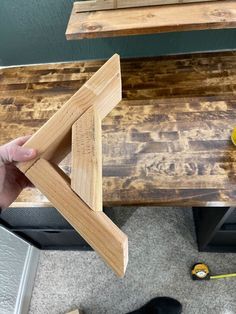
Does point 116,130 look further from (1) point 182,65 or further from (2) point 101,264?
(2) point 101,264

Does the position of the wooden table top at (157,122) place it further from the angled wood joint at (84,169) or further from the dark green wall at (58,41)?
the angled wood joint at (84,169)

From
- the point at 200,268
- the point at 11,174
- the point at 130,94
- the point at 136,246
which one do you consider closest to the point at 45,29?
the point at 130,94

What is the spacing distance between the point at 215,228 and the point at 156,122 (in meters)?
0.46

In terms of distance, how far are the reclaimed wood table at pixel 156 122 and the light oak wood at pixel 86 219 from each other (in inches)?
17.5

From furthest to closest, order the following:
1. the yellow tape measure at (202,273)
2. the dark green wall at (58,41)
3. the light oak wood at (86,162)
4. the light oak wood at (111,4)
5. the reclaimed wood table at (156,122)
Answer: the yellow tape measure at (202,273) < the dark green wall at (58,41) < the light oak wood at (111,4) < the reclaimed wood table at (156,122) < the light oak wood at (86,162)

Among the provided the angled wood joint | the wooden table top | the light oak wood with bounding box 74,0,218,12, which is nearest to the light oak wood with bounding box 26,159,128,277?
the angled wood joint

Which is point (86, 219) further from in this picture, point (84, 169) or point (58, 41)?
point (58, 41)

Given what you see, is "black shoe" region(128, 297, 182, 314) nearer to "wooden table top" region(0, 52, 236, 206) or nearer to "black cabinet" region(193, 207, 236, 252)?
"black cabinet" region(193, 207, 236, 252)

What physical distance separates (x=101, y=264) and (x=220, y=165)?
0.78 m

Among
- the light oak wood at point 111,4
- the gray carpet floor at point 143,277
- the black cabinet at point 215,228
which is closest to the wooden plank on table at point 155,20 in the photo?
the light oak wood at point 111,4

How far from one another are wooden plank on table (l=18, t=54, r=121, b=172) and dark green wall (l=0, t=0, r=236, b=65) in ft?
2.74

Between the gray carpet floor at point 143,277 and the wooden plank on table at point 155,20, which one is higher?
the wooden plank on table at point 155,20

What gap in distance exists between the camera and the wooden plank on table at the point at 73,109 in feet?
0.93

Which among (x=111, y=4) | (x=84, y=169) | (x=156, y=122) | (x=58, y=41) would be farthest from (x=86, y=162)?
(x=58, y=41)
